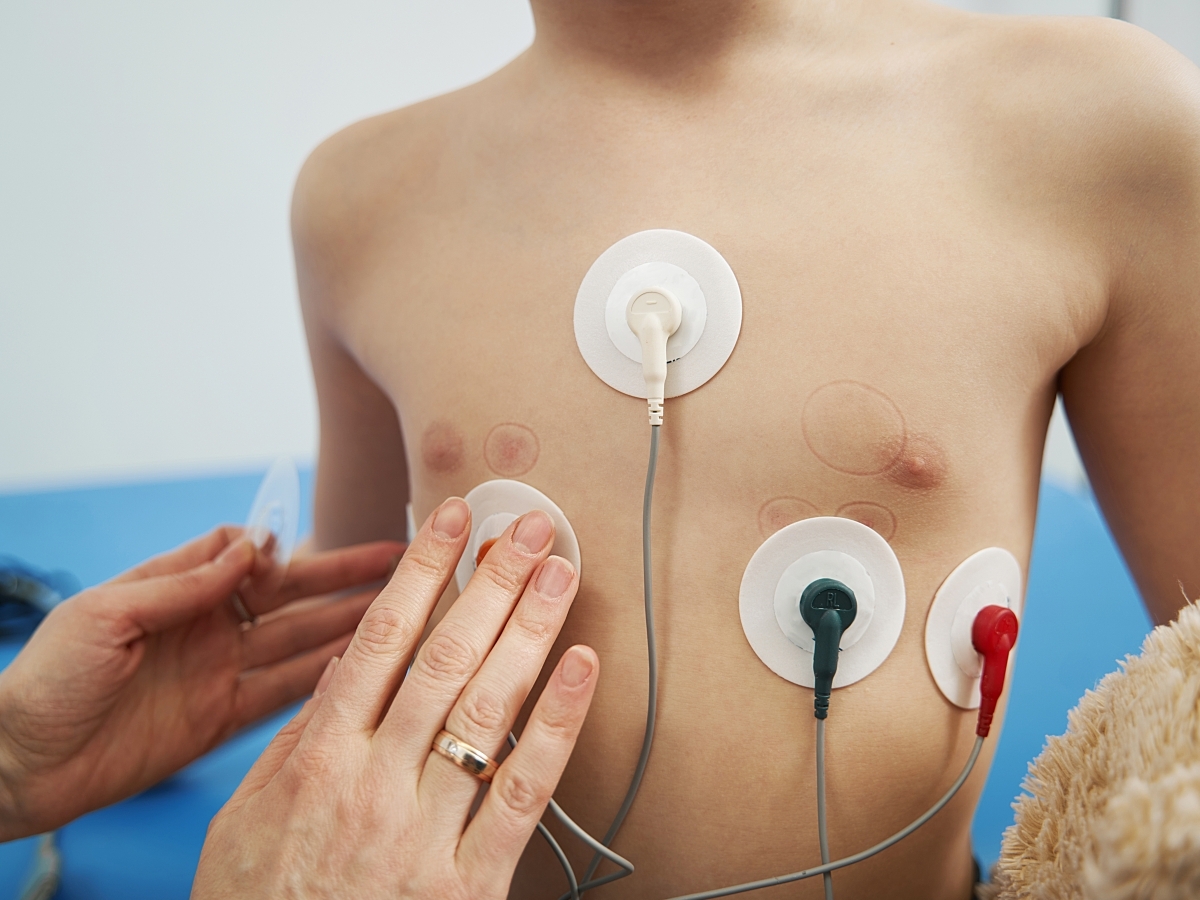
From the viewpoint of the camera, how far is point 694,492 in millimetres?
552

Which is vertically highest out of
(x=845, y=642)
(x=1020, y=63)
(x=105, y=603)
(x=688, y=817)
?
(x=1020, y=63)

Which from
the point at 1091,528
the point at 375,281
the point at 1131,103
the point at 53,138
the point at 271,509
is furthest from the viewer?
the point at 53,138

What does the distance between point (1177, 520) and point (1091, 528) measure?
3.33 feet

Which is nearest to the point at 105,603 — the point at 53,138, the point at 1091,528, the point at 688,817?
the point at 688,817

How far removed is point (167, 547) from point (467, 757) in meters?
1.29

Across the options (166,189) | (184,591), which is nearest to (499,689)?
(184,591)

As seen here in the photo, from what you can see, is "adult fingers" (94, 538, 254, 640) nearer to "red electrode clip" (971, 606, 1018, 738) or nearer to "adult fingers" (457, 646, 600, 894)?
"adult fingers" (457, 646, 600, 894)

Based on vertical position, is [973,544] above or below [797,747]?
above

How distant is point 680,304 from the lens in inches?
21.3

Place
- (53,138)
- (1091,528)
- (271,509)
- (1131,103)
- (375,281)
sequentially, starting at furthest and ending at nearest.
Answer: (53,138)
(1091,528)
(271,509)
(375,281)
(1131,103)

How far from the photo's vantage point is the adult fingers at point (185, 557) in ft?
2.66

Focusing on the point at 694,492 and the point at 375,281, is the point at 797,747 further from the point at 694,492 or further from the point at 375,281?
the point at 375,281

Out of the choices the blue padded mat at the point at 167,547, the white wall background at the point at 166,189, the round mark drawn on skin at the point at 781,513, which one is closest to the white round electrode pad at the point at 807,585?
the round mark drawn on skin at the point at 781,513

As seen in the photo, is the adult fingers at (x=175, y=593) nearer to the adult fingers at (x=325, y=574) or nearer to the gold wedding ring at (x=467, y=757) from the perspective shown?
the adult fingers at (x=325, y=574)
